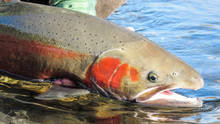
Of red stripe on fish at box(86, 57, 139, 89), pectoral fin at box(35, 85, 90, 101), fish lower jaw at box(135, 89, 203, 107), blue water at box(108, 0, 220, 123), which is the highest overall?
blue water at box(108, 0, 220, 123)

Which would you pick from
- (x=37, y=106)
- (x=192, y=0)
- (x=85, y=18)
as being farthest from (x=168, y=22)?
(x=37, y=106)

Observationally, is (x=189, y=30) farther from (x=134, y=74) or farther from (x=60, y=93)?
(x=60, y=93)

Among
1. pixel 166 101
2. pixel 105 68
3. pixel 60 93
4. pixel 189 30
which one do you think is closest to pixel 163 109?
pixel 166 101

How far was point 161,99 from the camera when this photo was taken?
3.70 metres

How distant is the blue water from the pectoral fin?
109 centimetres

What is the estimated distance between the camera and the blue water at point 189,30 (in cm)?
450

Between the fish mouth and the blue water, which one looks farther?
the blue water

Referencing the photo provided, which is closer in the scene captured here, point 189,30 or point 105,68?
point 105,68

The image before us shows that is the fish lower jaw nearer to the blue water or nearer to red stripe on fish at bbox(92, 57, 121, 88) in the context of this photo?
the blue water

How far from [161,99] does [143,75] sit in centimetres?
30

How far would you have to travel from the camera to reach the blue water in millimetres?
4496

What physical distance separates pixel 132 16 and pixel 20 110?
19.6 ft

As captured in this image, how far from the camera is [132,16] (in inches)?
359

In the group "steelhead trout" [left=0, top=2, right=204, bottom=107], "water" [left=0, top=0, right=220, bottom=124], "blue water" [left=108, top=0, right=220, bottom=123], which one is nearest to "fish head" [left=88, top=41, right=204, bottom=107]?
"steelhead trout" [left=0, top=2, right=204, bottom=107]
